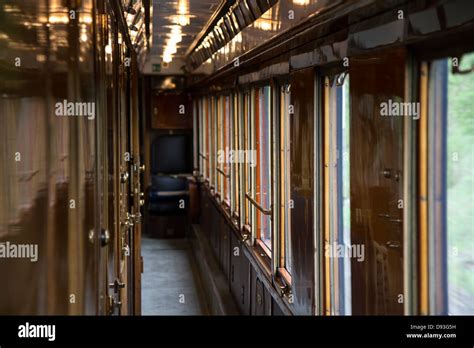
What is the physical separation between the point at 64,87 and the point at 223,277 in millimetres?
6653

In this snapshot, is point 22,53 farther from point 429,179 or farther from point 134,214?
point 134,214

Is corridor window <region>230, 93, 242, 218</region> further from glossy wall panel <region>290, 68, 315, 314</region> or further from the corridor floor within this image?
glossy wall panel <region>290, 68, 315, 314</region>

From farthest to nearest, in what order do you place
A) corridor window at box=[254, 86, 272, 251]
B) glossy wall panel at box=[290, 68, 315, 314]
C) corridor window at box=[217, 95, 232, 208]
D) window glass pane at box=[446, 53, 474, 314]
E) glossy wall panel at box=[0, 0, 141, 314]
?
corridor window at box=[217, 95, 232, 208] → corridor window at box=[254, 86, 272, 251] → glossy wall panel at box=[290, 68, 315, 314] → window glass pane at box=[446, 53, 474, 314] → glossy wall panel at box=[0, 0, 141, 314]

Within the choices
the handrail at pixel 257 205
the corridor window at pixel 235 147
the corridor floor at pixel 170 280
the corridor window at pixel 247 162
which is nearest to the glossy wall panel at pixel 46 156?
the handrail at pixel 257 205

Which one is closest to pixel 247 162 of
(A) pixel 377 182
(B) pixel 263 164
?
(B) pixel 263 164

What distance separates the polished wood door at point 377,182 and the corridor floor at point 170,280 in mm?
5330

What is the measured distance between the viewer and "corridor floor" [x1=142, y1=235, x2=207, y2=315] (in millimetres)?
8609

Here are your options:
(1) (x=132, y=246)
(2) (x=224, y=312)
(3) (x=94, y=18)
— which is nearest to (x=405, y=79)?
(3) (x=94, y=18)

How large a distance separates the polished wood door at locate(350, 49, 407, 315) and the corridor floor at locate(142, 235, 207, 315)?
533 centimetres

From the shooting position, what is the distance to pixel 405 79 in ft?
8.37

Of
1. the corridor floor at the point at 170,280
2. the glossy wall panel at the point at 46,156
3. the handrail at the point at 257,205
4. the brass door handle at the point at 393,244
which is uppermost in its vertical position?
the glossy wall panel at the point at 46,156

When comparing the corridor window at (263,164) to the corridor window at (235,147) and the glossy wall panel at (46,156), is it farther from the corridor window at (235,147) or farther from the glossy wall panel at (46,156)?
the glossy wall panel at (46,156)

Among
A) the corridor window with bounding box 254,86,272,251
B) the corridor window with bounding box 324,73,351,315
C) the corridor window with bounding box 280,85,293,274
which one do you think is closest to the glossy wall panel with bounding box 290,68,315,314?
the corridor window with bounding box 324,73,351,315

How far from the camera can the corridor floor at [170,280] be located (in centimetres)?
861
